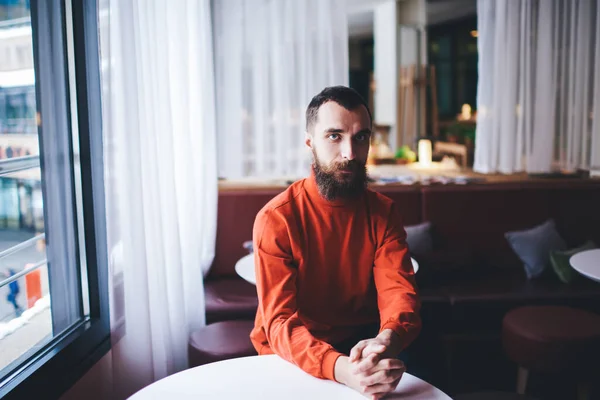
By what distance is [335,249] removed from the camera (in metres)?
1.63

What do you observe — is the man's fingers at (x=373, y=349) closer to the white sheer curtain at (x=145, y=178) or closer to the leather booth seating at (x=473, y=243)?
the white sheer curtain at (x=145, y=178)

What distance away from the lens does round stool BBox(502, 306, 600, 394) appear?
7.85ft

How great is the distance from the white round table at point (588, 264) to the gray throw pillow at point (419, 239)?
931 mm

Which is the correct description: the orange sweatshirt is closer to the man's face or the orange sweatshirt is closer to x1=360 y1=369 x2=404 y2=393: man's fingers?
the man's face

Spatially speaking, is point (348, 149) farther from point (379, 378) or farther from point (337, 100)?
point (379, 378)

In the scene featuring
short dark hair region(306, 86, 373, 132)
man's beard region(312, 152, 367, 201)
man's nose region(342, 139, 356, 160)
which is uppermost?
short dark hair region(306, 86, 373, 132)

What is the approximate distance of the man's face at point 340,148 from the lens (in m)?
1.55

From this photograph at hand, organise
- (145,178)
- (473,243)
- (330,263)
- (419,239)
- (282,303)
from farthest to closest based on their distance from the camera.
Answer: (473,243) < (419,239) < (145,178) < (330,263) < (282,303)

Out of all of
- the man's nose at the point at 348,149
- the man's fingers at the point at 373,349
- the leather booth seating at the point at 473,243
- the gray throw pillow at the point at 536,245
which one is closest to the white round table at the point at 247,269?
the leather booth seating at the point at 473,243

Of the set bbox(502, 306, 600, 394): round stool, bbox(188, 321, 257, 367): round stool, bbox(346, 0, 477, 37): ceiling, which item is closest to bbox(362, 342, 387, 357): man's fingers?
bbox(188, 321, 257, 367): round stool

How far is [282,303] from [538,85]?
3.07 metres

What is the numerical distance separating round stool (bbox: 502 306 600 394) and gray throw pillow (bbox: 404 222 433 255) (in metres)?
0.74

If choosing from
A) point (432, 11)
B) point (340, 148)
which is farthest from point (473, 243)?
point (432, 11)

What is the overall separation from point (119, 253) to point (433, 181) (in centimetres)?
217
